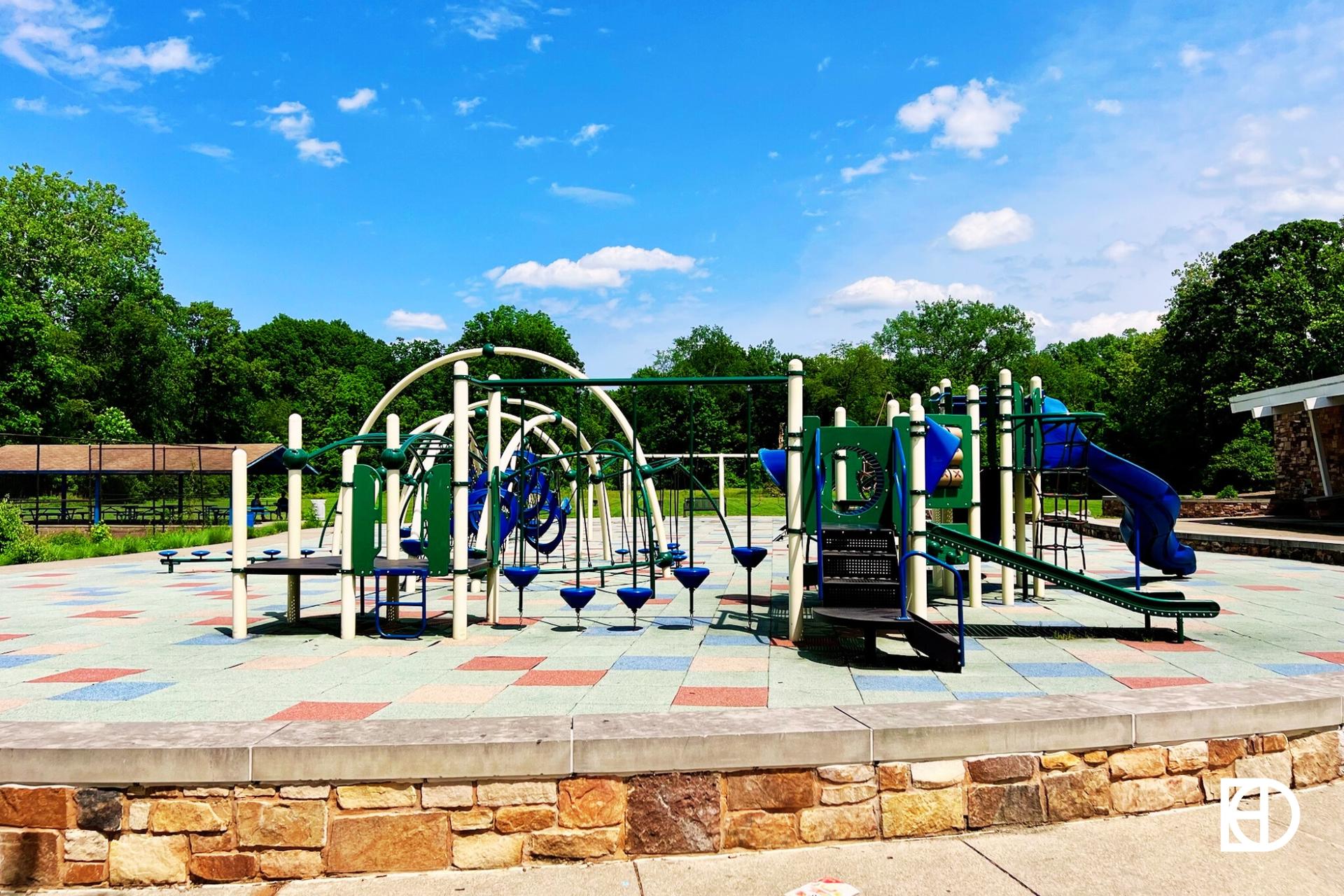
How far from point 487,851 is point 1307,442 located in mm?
25367

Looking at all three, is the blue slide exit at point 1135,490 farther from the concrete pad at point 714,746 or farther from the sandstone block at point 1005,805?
the concrete pad at point 714,746

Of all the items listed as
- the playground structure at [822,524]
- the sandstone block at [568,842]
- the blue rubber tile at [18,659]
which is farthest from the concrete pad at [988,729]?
the blue rubber tile at [18,659]

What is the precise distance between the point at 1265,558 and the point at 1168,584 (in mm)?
5550

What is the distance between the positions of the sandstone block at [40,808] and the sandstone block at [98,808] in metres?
0.04

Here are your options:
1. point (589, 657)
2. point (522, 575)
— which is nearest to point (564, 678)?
point (589, 657)

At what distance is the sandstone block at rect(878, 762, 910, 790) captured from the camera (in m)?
3.97

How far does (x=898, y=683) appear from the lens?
5.64 meters

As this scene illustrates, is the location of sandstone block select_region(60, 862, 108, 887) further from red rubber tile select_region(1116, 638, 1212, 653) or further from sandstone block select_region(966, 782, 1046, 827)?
red rubber tile select_region(1116, 638, 1212, 653)

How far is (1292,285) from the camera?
36406mm

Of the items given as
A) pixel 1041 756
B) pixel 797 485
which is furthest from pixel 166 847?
pixel 797 485

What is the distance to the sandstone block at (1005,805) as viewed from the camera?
13.3ft

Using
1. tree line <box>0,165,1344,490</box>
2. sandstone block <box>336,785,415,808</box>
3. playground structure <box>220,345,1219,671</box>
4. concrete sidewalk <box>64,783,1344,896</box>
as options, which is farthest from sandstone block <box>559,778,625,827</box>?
tree line <box>0,165,1344,490</box>

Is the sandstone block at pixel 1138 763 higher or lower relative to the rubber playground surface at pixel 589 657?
lower

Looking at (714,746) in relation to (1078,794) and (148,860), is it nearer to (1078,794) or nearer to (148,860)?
(1078,794)
